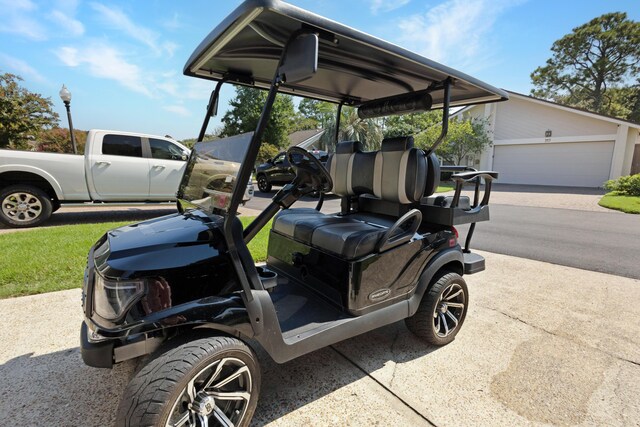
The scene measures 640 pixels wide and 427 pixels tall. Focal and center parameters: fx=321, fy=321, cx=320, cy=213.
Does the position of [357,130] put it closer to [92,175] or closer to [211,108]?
[92,175]

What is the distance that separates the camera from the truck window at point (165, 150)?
22.1 ft

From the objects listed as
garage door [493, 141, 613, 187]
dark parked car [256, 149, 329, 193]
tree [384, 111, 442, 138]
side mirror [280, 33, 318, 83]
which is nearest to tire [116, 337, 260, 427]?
side mirror [280, 33, 318, 83]

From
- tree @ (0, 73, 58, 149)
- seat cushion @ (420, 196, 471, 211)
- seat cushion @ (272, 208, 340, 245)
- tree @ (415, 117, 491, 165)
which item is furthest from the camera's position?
tree @ (415, 117, 491, 165)

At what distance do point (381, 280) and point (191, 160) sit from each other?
1.68 metres

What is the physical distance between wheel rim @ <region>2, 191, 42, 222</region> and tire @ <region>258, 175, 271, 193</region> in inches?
299

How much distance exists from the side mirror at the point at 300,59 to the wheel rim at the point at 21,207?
6.42 metres

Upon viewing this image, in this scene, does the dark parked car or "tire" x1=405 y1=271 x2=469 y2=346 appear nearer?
"tire" x1=405 y1=271 x2=469 y2=346

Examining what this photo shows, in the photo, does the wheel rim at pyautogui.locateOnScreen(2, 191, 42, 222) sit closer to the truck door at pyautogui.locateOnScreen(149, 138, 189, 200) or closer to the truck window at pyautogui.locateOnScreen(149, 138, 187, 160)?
the truck door at pyautogui.locateOnScreen(149, 138, 189, 200)

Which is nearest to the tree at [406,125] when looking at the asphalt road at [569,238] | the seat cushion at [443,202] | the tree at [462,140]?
the tree at [462,140]

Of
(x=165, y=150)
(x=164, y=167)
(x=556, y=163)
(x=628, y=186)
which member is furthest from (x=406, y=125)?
(x=164, y=167)

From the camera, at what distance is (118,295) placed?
143 cm

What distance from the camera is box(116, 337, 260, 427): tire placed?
1.32 meters

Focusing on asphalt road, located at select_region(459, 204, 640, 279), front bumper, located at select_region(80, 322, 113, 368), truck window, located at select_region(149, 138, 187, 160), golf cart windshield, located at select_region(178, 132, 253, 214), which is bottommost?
asphalt road, located at select_region(459, 204, 640, 279)

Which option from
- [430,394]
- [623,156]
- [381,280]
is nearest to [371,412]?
[430,394]
